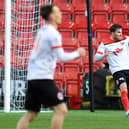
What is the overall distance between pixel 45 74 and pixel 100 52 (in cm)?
328

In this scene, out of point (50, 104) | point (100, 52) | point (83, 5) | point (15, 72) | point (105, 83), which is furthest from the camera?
point (83, 5)

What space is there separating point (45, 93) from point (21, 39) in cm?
639

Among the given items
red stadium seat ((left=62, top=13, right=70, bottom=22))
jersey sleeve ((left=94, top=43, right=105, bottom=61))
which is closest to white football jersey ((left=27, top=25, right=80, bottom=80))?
jersey sleeve ((left=94, top=43, right=105, bottom=61))

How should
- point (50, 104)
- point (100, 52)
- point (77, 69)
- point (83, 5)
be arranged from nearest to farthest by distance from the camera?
point (50, 104)
point (100, 52)
point (77, 69)
point (83, 5)

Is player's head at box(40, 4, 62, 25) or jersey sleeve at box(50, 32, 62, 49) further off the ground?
player's head at box(40, 4, 62, 25)

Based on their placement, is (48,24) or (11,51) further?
(11,51)

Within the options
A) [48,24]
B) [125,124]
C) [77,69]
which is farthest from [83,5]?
[48,24]

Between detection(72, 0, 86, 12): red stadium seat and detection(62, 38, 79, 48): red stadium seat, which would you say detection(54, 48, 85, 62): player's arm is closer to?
detection(62, 38, 79, 48): red stadium seat

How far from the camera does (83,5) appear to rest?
1423 centimetres

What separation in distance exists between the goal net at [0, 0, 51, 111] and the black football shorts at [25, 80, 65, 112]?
19.2 feet

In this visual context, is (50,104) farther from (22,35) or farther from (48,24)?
(22,35)

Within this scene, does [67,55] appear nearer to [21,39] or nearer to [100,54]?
[100,54]

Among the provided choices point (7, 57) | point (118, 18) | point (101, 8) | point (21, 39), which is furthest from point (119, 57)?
point (118, 18)

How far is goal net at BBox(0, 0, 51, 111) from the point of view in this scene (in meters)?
10.5
